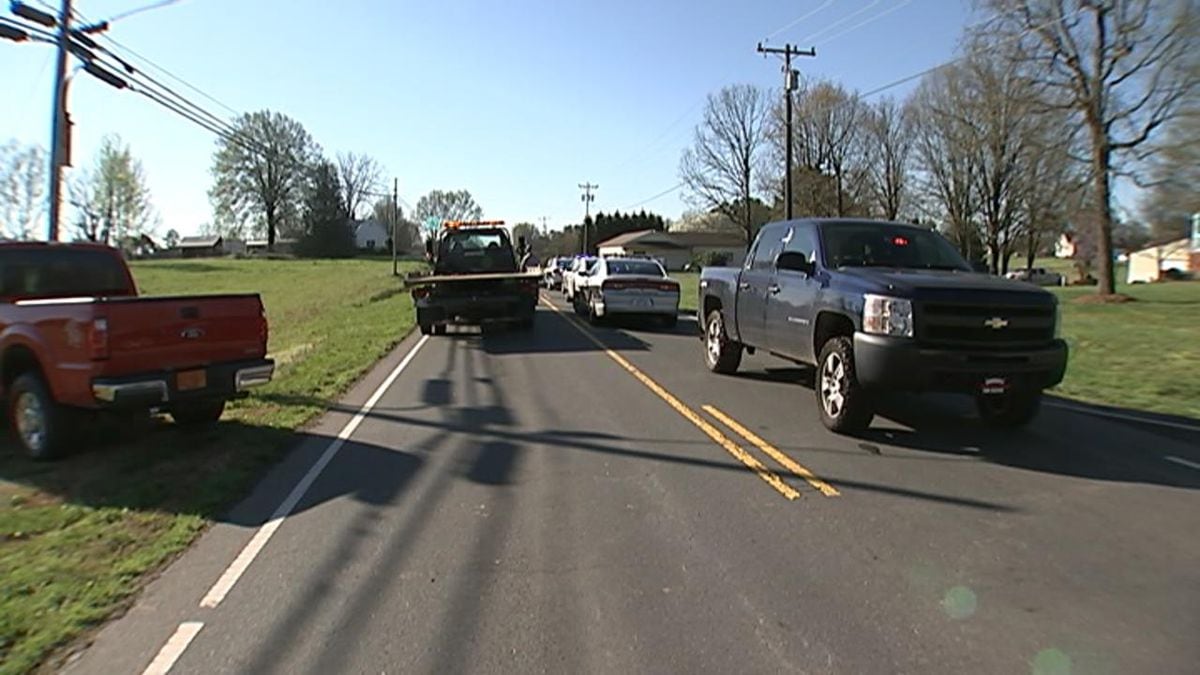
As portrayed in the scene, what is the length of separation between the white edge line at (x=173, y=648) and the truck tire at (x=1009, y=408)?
670 centimetres

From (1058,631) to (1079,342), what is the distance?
1394 cm

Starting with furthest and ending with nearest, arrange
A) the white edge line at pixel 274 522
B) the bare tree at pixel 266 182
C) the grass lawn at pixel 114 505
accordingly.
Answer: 1. the bare tree at pixel 266 182
2. the white edge line at pixel 274 522
3. the grass lawn at pixel 114 505

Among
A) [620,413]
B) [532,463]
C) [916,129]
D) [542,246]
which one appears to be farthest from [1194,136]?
[542,246]

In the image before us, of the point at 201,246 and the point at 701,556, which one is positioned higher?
the point at 201,246

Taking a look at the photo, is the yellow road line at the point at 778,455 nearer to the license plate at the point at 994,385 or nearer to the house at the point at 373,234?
the license plate at the point at 994,385

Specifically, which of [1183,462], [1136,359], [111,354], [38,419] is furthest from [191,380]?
[1136,359]

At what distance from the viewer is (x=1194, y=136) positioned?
72.3 ft

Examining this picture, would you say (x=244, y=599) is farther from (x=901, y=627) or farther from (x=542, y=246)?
(x=542, y=246)

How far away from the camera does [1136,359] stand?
1328 cm

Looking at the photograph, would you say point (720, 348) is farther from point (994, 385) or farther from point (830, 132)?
point (830, 132)

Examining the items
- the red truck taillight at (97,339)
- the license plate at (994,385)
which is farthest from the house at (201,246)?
the license plate at (994,385)

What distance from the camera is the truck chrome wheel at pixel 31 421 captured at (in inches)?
286

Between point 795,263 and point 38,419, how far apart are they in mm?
7364

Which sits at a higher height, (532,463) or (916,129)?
(916,129)
